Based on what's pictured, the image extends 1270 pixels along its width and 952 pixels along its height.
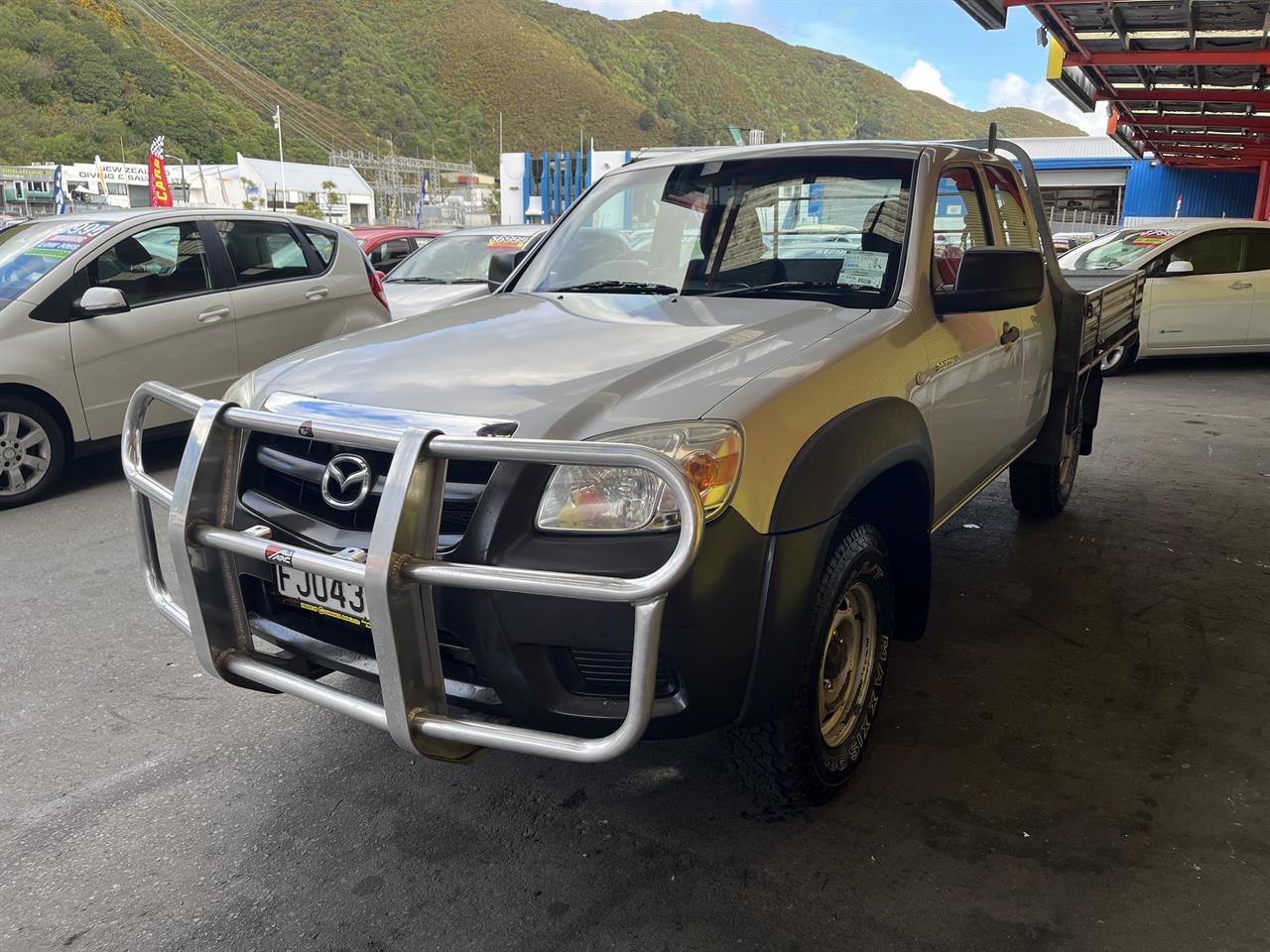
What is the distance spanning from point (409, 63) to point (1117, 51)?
123m

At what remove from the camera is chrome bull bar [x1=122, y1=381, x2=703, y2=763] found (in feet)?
5.90

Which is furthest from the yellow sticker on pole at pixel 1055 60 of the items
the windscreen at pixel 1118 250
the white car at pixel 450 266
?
the white car at pixel 450 266

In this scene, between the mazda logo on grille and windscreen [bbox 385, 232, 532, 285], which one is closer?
the mazda logo on grille

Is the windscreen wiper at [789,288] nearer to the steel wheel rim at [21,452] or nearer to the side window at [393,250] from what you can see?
the steel wheel rim at [21,452]

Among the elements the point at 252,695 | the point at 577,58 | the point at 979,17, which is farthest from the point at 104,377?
the point at 577,58

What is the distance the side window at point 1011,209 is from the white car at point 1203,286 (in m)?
7.02

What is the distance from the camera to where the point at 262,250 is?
22.2 ft

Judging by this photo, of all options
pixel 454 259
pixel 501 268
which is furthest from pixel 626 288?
pixel 454 259

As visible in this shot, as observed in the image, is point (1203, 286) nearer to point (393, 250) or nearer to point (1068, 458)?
point (1068, 458)

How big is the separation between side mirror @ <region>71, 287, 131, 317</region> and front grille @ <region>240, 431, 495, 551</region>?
12.6ft

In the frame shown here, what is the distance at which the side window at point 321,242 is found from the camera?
285 inches

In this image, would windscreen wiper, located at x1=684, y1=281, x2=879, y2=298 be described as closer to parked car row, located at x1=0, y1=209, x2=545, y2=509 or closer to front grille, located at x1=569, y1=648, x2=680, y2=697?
front grille, located at x1=569, y1=648, x2=680, y2=697

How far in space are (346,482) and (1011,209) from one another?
3.23 m

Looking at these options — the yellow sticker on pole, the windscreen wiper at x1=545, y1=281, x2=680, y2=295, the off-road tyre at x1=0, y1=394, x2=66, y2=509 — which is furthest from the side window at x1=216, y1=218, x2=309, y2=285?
the yellow sticker on pole
